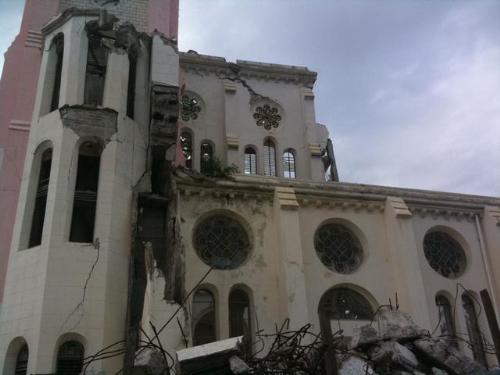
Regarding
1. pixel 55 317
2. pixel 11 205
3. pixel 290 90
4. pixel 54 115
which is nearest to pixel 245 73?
pixel 290 90

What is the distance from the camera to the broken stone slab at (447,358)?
7809 millimetres

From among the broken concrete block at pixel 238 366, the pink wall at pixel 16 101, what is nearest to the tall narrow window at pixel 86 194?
the pink wall at pixel 16 101

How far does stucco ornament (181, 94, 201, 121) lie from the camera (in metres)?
26.2

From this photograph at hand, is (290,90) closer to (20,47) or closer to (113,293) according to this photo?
(20,47)

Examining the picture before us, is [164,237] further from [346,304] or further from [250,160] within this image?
[250,160]

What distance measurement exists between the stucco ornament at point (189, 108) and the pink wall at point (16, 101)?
7.99 m

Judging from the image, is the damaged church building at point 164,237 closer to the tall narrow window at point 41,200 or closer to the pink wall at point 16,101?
the tall narrow window at point 41,200

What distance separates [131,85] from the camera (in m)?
18.5

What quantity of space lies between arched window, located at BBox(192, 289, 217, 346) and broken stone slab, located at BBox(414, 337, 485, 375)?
890 cm

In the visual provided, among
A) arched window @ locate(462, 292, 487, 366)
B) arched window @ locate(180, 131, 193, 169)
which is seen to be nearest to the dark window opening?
arched window @ locate(180, 131, 193, 169)

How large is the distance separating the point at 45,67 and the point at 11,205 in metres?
5.04

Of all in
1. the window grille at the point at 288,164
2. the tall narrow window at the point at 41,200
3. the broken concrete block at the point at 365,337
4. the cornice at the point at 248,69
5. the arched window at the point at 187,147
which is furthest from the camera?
the cornice at the point at 248,69

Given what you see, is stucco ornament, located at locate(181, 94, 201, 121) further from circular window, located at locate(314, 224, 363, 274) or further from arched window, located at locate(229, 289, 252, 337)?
arched window, located at locate(229, 289, 252, 337)

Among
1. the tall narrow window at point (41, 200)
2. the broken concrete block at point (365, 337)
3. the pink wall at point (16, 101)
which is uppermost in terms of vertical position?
the pink wall at point (16, 101)
